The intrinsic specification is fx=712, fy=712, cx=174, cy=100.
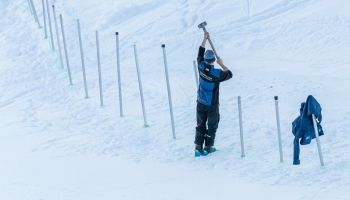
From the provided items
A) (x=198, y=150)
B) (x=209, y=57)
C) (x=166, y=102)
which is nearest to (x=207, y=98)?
(x=209, y=57)

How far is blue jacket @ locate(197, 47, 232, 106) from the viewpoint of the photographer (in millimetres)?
10602

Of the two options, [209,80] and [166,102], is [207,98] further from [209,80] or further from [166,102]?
[166,102]

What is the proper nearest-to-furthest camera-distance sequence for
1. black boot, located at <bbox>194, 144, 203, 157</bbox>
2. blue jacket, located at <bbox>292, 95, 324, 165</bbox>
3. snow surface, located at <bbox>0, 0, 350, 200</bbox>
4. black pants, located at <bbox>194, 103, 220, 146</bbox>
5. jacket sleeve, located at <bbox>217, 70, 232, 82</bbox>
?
1. blue jacket, located at <bbox>292, 95, 324, 165</bbox>
2. snow surface, located at <bbox>0, 0, 350, 200</bbox>
3. jacket sleeve, located at <bbox>217, 70, 232, 82</bbox>
4. black pants, located at <bbox>194, 103, 220, 146</bbox>
5. black boot, located at <bbox>194, 144, 203, 157</bbox>

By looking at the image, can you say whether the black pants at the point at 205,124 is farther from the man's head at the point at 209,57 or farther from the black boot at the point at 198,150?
the man's head at the point at 209,57

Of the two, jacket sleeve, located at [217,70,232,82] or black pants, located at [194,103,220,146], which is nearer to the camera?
jacket sleeve, located at [217,70,232,82]

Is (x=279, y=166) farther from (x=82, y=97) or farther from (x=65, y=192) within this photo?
(x=82, y=97)

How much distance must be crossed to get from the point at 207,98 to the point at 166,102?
2465 mm

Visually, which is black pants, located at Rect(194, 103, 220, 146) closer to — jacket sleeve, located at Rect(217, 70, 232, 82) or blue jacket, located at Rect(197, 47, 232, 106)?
blue jacket, located at Rect(197, 47, 232, 106)

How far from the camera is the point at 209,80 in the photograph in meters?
10.7

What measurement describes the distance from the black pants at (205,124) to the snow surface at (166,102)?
32 centimetres

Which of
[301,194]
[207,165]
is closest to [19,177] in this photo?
[207,165]

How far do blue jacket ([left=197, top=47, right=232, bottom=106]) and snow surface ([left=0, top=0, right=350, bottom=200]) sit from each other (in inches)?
37.1

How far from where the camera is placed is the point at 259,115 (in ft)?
40.1

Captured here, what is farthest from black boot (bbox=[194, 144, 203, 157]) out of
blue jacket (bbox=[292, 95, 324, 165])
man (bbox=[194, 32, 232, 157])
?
blue jacket (bbox=[292, 95, 324, 165])
